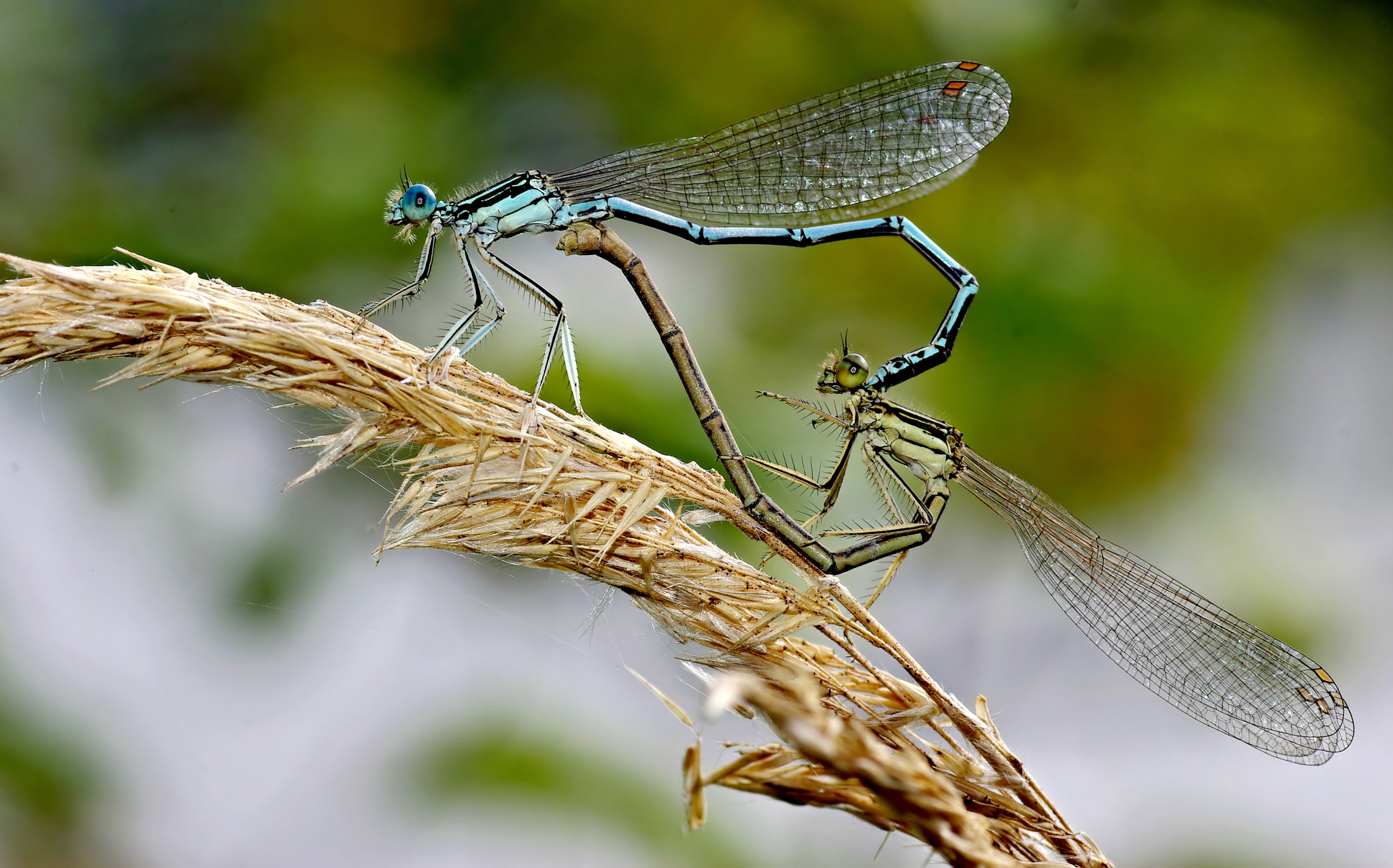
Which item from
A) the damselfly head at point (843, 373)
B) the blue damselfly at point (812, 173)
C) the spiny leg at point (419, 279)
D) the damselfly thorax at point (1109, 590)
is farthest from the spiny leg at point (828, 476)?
the spiny leg at point (419, 279)

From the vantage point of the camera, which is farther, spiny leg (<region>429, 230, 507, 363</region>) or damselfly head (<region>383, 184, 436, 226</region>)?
damselfly head (<region>383, 184, 436, 226</region>)

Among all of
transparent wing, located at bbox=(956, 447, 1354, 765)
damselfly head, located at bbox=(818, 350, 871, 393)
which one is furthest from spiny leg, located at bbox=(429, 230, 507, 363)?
transparent wing, located at bbox=(956, 447, 1354, 765)

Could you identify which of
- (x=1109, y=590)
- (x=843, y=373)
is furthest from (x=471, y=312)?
(x=1109, y=590)

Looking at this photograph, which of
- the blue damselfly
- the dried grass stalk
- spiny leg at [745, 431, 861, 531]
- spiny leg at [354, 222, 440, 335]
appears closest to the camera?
the dried grass stalk

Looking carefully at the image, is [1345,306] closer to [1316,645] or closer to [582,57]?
[1316,645]

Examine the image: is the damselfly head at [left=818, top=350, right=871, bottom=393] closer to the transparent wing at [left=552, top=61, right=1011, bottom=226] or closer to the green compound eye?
the green compound eye

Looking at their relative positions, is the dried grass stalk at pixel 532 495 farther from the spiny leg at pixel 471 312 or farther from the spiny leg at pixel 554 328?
the spiny leg at pixel 554 328
